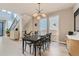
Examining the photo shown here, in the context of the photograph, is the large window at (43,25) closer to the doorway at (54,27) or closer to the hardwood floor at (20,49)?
the doorway at (54,27)

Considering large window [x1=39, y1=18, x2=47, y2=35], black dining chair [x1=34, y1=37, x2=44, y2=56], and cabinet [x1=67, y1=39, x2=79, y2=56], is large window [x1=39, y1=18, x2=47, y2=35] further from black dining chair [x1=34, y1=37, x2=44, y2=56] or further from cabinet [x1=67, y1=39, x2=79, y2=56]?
cabinet [x1=67, y1=39, x2=79, y2=56]

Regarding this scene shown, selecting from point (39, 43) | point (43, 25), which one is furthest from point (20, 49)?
point (43, 25)

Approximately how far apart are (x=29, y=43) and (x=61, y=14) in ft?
3.90

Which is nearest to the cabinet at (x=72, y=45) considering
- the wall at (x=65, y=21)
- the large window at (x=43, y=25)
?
the wall at (x=65, y=21)

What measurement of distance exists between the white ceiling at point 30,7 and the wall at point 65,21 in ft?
0.46

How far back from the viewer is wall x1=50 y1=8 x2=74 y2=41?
2.95 meters

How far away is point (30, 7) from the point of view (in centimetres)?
287

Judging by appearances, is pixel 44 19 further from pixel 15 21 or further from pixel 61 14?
pixel 15 21

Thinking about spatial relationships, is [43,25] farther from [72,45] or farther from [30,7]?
[72,45]

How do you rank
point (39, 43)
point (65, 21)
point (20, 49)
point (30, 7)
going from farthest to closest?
1. point (39, 43)
2. point (20, 49)
3. point (65, 21)
4. point (30, 7)

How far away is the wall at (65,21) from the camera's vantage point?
9.69ft

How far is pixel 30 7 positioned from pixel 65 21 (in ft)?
2.81

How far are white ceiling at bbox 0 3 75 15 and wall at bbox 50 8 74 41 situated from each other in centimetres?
14

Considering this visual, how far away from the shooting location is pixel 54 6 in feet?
9.12
